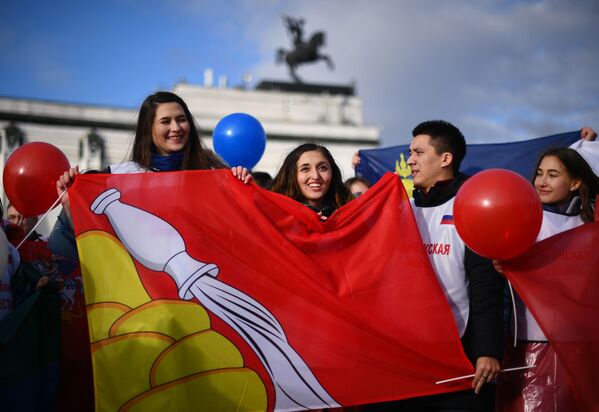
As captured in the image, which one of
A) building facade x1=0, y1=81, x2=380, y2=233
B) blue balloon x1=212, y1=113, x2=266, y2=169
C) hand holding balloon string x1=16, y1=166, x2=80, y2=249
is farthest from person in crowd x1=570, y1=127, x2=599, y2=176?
building facade x1=0, y1=81, x2=380, y2=233

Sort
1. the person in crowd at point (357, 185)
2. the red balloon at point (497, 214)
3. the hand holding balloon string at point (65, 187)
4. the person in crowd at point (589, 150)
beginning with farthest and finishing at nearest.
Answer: the person in crowd at point (357, 185), the person in crowd at point (589, 150), the hand holding balloon string at point (65, 187), the red balloon at point (497, 214)

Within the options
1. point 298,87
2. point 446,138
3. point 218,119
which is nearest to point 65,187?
point 446,138

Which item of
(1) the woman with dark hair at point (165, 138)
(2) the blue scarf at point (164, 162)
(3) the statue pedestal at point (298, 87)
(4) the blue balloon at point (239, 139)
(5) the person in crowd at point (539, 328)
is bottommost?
(5) the person in crowd at point (539, 328)

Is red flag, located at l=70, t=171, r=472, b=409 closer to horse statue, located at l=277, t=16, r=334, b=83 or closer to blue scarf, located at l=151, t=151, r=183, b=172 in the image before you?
blue scarf, located at l=151, t=151, r=183, b=172

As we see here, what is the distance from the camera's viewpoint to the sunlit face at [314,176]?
4.03m

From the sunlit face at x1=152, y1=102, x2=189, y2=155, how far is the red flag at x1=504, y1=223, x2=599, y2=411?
6.35 feet

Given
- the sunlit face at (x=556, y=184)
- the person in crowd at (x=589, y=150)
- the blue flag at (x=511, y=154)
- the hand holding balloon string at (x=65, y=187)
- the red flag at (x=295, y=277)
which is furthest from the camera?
the blue flag at (x=511, y=154)

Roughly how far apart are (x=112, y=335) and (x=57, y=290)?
22.2 inches

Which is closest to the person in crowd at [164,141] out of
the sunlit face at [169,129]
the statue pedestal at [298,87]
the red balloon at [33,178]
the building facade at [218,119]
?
the sunlit face at [169,129]

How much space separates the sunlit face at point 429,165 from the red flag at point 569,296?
591 millimetres

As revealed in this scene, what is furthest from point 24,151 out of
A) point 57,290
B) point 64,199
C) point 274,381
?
point 274,381

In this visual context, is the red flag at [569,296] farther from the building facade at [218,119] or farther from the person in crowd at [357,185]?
the building facade at [218,119]

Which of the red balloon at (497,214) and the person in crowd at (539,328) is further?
the person in crowd at (539,328)

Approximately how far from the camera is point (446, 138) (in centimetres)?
369
